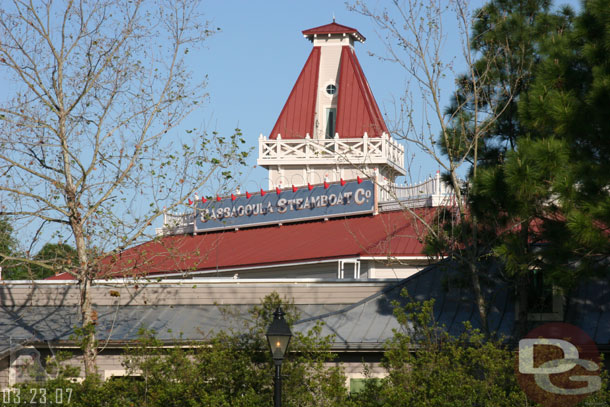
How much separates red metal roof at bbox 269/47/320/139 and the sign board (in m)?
9.30

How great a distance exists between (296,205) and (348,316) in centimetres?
1493

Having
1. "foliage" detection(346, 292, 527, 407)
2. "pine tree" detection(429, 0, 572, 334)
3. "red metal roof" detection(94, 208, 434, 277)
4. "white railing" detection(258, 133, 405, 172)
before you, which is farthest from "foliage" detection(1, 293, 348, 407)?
"white railing" detection(258, 133, 405, 172)

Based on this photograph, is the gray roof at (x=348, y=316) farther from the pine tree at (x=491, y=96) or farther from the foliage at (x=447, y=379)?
the foliage at (x=447, y=379)

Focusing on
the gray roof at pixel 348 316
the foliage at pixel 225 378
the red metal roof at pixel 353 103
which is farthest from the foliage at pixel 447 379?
the red metal roof at pixel 353 103

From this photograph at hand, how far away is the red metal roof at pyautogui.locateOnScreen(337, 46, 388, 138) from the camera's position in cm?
4144

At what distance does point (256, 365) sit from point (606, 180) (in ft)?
18.4

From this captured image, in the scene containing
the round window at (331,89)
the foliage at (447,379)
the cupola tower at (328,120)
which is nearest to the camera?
the foliage at (447,379)

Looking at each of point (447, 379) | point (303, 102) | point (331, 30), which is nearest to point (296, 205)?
point (303, 102)

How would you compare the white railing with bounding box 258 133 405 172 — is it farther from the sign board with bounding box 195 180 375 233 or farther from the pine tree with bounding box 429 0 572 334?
the pine tree with bounding box 429 0 572 334

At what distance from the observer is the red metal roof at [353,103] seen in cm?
4144

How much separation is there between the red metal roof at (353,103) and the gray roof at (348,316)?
77.7 ft

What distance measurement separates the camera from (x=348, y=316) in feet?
55.4
